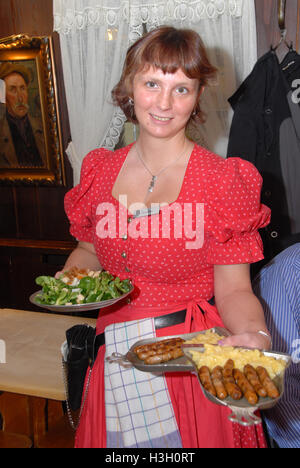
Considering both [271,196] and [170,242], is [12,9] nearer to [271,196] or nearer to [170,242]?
[271,196]

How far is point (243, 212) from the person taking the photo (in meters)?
1.54

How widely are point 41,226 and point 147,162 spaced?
8.90 feet

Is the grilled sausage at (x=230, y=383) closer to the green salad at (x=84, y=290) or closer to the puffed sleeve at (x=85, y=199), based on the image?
the green salad at (x=84, y=290)

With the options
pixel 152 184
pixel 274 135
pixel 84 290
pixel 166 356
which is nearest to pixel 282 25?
pixel 274 135

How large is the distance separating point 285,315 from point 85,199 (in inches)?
37.5

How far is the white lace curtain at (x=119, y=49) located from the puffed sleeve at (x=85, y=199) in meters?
1.29

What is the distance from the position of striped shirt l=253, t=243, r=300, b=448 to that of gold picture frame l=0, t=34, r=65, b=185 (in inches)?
96.0

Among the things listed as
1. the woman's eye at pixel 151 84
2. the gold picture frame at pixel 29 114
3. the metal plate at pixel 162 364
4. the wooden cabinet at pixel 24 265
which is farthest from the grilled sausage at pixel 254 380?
the gold picture frame at pixel 29 114

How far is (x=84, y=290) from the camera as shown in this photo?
1.61 meters

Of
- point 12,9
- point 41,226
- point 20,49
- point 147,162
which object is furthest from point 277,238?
point 12,9

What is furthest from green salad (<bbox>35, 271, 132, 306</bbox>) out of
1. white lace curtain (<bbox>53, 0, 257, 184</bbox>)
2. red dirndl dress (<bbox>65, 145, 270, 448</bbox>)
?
white lace curtain (<bbox>53, 0, 257, 184</bbox>)

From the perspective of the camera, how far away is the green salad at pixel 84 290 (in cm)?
157

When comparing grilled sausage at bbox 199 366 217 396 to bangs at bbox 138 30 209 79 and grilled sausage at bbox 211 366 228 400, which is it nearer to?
grilled sausage at bbox 211 366 228 400

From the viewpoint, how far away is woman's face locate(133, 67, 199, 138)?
156cm
